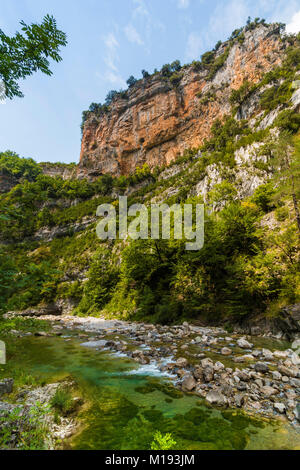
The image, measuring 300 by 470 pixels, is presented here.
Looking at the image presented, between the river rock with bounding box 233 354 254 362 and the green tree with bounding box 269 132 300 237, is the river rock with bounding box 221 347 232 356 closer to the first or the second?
the river rock with bounding box 233 354 254 362

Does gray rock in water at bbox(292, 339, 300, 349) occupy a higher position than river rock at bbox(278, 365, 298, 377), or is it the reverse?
river rock at bbox(278, 365, 298, 377)

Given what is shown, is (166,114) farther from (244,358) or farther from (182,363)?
(182,363)

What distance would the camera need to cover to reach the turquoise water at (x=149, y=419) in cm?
322

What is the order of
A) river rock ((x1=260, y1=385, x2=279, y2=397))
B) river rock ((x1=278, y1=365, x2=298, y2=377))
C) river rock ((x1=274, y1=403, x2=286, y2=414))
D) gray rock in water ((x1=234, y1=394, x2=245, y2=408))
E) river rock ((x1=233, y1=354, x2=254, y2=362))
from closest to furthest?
river rock ((x1=274, y1=403, x2=286, y2=414)) < gray rock in water ((x1=234, y1=394, x2=245, y2=408)) < river rock ((x1=260, y1=385, x2=279, y2=397)) < river rock ((x1=278, y1=365, x2=298, y2=377)) < river rock ((x1=233, y1=354, x2=254, y2=362))

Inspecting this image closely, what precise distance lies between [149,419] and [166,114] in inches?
3042

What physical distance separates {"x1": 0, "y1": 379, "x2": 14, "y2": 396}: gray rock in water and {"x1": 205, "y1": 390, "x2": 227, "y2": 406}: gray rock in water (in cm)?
502

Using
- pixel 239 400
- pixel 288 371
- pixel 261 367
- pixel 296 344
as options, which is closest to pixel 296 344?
pixel 296 344

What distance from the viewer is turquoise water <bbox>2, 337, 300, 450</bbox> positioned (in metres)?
3.22

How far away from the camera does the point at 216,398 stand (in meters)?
4.39

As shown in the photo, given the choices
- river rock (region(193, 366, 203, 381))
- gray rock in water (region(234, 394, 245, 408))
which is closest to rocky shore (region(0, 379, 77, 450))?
river rock (region(193, 366, 203, 381))

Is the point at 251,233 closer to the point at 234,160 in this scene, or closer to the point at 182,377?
the point at 182,377

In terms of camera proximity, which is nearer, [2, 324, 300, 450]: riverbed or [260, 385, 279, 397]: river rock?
[2, 324, 300, 450]: riverbed

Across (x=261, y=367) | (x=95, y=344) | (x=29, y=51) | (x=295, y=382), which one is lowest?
(x=95, y=344)

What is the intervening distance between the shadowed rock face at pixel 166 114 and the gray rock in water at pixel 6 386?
57568 mm
